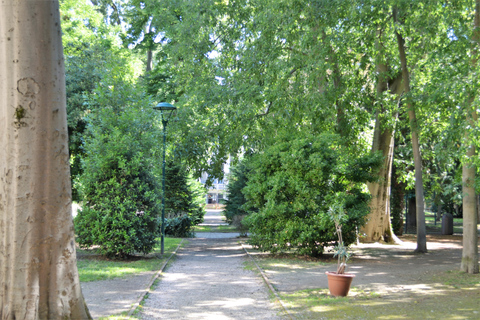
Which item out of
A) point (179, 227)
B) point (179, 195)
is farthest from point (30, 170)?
point (179, 195)

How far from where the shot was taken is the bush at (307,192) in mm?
15366

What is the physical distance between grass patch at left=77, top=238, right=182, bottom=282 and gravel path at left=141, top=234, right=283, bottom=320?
2.20 feet

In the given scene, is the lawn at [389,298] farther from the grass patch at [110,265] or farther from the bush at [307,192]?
the grass patch at [110,265]

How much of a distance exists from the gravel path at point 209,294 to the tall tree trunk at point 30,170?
2.49 metres

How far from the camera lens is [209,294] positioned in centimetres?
963

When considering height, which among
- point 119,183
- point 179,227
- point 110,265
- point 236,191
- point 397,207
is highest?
point 119,183

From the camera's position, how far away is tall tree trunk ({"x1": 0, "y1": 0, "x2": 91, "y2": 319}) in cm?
532

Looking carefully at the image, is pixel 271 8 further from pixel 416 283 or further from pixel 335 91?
pixel 416 283

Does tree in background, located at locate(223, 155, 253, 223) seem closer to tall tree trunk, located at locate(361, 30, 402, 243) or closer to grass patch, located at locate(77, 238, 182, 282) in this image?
tall tree trunk, located at locate(361, 30, 402, 243)

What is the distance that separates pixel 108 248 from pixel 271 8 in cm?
979

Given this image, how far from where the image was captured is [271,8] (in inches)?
660

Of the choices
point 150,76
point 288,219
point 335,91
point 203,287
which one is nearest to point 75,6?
point 150,76

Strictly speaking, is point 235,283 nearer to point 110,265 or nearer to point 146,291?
point 146,291

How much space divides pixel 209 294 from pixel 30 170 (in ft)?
17.4
